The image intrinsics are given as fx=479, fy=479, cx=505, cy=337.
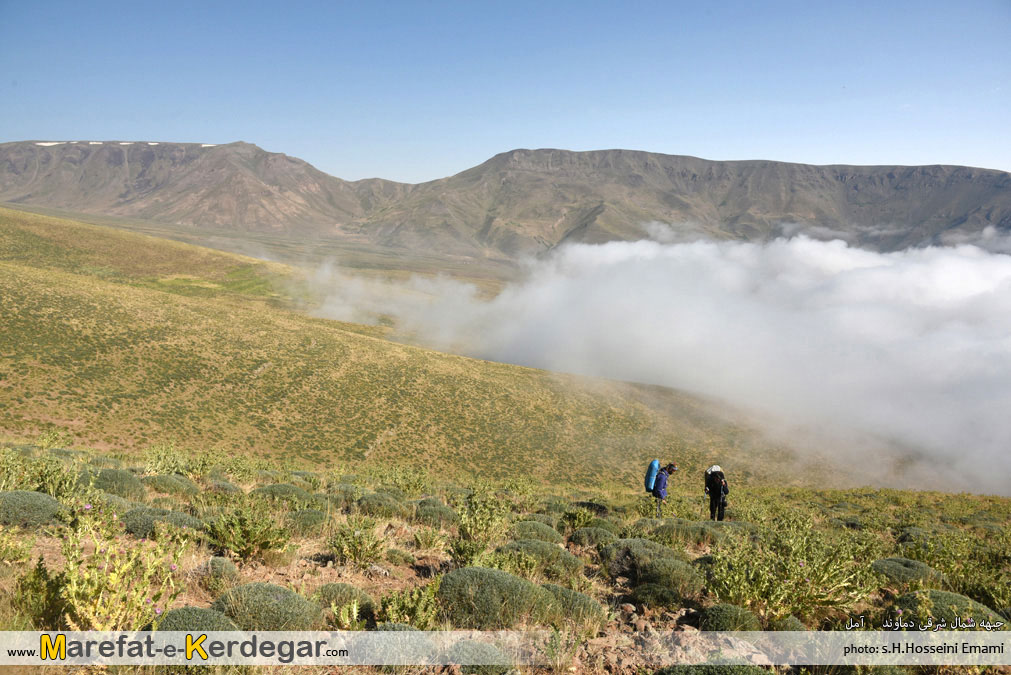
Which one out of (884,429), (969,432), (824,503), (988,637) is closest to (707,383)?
(884,429)

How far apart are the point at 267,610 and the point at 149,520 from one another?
13.9ft

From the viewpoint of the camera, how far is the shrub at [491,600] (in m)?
5.28

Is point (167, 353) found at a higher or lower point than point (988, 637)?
lower

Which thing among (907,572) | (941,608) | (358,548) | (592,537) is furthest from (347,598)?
(907,572)

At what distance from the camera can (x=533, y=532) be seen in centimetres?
987

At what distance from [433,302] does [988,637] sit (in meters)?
162

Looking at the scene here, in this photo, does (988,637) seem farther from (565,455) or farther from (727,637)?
(565,455)

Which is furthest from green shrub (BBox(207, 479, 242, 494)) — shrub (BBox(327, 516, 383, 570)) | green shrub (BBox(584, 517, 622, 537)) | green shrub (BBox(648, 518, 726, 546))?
green shrub (BBox(648, 518, 726, 546))

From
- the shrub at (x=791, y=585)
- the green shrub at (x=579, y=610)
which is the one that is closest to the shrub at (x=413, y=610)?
the green shrub at (x=579, y=610)

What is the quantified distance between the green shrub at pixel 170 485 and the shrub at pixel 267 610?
748 centimetres

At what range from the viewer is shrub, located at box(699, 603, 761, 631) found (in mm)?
5496

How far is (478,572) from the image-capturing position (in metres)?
5.99

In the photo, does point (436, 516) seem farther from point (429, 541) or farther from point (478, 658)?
point (478, 658)

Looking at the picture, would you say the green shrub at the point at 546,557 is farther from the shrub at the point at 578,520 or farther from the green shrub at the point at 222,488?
the green shrub at the point at 222,488
